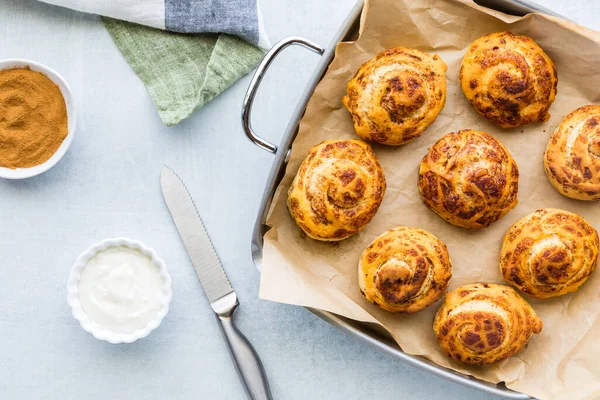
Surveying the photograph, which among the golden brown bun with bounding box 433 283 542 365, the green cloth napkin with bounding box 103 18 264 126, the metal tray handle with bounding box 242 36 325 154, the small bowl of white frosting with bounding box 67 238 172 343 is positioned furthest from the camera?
the green cloth napkin with bounding box 103 18 264 126

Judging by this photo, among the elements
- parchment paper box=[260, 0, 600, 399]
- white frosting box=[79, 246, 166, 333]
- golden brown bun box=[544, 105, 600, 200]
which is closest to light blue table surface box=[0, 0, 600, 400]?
white frosting box=[79, 246, 166, 333]

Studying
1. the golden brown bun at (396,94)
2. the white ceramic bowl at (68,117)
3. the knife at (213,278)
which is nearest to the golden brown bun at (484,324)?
the golden brown bun at (396,94)

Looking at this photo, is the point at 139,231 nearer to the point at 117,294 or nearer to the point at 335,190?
the point at 117,294

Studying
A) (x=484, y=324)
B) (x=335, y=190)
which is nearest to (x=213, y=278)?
(x=335, y=190)

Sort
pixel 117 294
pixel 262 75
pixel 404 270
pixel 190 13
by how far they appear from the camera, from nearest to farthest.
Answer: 1. pixel 262 75
2. pixel 404 270
3. pixel 117 294
4. pixel 190 13

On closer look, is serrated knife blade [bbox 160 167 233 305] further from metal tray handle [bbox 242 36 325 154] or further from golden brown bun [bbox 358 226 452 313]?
golden brown bun [bbox 358 226 452 313]

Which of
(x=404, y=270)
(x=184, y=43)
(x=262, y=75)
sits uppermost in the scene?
(x=262, y=75)
